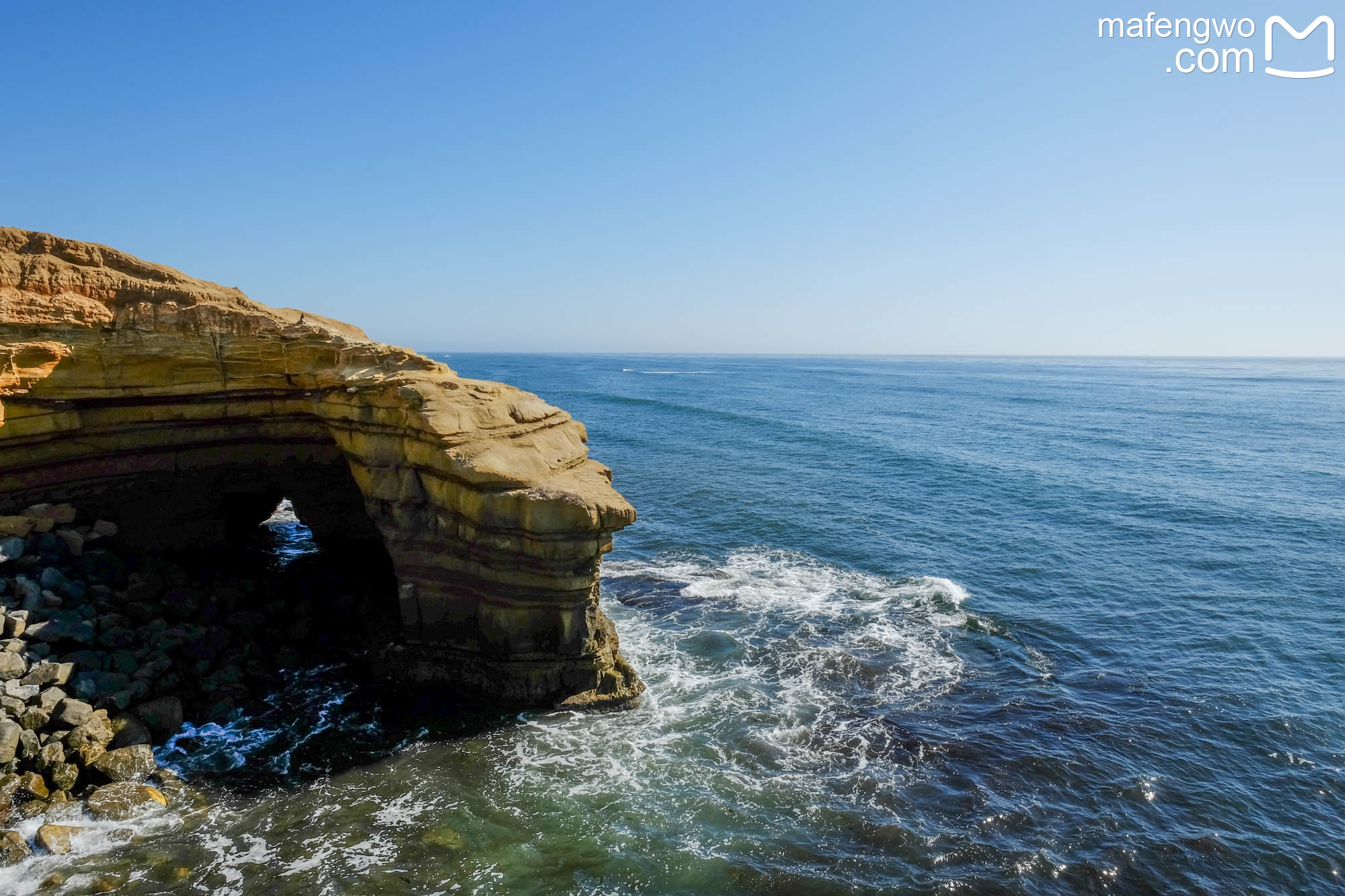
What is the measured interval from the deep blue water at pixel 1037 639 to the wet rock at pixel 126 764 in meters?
12.2

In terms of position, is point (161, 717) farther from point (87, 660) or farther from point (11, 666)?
point (11, 666)

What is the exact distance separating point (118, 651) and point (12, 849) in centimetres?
538

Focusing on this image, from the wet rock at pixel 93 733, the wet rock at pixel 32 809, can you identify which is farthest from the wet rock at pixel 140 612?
the wet rock at pixel 32 809

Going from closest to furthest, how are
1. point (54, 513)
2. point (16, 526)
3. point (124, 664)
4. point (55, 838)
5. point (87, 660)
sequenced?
point (55, 838)
point (87, 660)
point (124, 664)
point (16, 526)
point (54, 513)

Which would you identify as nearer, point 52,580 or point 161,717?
point 161,717

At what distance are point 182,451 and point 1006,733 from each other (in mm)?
25097

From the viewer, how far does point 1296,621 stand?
79.3 feet

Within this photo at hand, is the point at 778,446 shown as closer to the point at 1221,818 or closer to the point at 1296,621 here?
the point at 1296,621

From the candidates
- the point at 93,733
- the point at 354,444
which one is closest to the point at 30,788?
the point at 93,733

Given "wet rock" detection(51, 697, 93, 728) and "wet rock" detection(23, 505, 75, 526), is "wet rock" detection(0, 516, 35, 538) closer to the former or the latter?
"wet rock" detection(23, 505, 75, 526)

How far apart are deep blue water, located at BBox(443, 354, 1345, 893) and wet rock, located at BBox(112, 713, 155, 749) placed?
40.8 ft

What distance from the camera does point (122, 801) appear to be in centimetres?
1380

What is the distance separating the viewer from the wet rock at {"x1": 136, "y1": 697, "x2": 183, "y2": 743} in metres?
15.8

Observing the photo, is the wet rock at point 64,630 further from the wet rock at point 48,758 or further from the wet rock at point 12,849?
the wet rock at point 12,849
